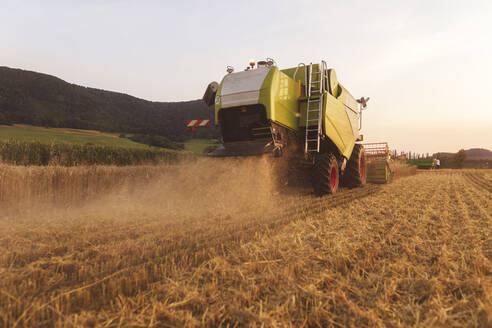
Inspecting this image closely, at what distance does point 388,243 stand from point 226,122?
4365 millimetres

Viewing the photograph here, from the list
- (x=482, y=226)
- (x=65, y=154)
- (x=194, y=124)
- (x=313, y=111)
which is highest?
(x=313, y=111)

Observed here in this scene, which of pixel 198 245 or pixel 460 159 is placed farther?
pixel 460 159

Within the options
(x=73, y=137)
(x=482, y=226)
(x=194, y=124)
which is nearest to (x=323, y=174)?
(x=482, y=226)

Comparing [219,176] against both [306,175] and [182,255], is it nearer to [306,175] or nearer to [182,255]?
[306,175]

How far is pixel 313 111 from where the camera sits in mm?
6496

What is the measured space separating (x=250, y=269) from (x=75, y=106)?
156ft

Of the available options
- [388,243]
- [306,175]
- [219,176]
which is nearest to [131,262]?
[388,243]

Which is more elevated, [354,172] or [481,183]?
[354,172]

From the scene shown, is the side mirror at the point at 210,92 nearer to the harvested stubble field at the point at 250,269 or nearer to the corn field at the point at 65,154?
the corn field at the point at 65,154

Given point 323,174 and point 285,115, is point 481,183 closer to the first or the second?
point 323,174

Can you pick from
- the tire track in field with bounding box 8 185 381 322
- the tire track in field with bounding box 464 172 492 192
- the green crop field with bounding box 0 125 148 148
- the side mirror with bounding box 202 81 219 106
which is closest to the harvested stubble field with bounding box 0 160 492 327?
Result: the tire track in field with bounding box 8 185 381 322

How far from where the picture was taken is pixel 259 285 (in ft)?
6.47

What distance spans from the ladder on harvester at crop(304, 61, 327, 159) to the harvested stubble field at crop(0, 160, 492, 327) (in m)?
2.17

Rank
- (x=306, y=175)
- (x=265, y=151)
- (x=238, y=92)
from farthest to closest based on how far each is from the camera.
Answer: (x=306, y=175) < (x=238, y=92) < (x=265, y=151)
